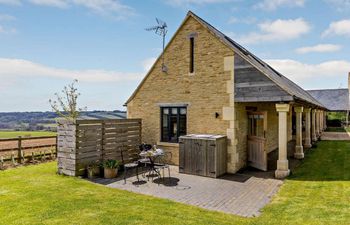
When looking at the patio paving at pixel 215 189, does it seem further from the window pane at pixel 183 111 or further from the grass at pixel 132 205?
A: the window pane at pixel 183 111

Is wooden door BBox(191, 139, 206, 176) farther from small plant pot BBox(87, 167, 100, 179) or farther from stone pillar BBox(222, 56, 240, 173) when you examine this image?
small plant pot BBox(87, 167, 100, 179)

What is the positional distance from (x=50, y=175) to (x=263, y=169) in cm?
891

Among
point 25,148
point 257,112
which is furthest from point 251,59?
point 25,148

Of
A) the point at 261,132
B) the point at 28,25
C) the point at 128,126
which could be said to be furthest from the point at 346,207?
the point at 28,25

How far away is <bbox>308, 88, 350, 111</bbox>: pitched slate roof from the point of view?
4352cm

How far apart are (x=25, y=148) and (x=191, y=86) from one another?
8.87 meters

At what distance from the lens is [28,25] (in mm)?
11133

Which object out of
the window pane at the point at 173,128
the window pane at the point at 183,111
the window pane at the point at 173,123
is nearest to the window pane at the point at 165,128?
the window pane at the point at 173,123

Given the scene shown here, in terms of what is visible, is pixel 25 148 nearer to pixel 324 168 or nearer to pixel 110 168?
pixel 110 168

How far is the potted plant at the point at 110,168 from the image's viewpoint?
33.6 ft

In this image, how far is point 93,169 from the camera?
33.7 ft

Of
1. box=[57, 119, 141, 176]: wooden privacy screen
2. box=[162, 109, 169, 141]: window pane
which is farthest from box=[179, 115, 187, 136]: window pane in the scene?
box=[57, 119, 141, 176]: wooden privacy screen

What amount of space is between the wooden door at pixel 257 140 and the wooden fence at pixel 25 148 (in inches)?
419

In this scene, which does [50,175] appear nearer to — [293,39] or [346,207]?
[346,207]
